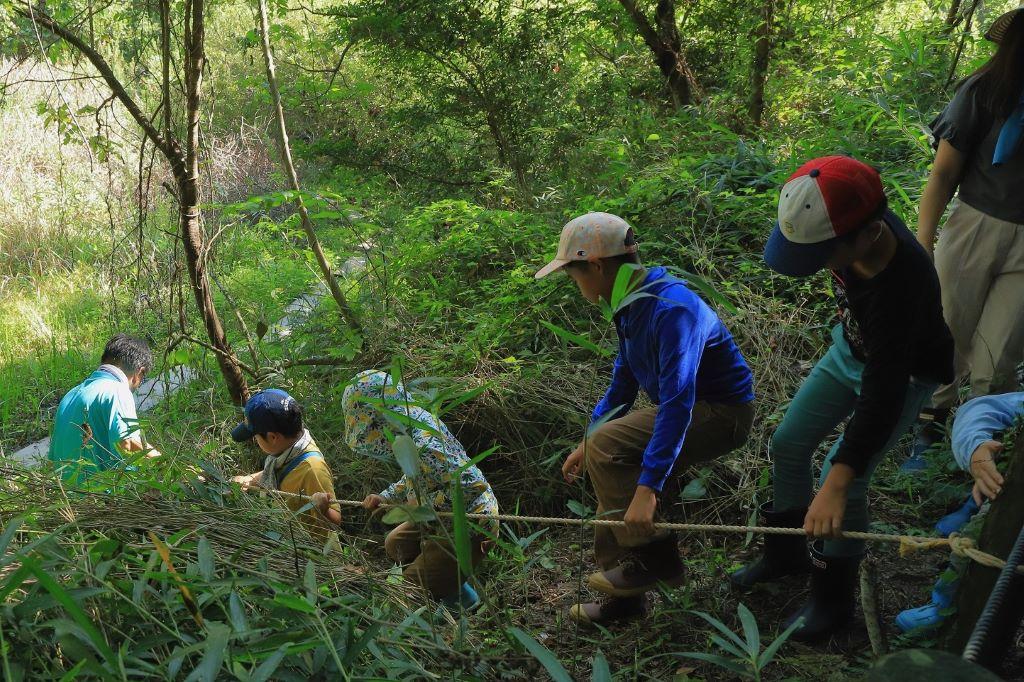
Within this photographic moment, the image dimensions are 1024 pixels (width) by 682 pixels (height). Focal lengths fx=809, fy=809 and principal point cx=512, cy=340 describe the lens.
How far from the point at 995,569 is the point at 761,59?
6.26m

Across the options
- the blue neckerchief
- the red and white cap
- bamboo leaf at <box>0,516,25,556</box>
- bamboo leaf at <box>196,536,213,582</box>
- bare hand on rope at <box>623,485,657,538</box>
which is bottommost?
bare hand on rope at <box>623,485,657,538</box>

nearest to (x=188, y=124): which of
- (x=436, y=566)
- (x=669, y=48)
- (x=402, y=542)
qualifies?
(x=402, y=542)

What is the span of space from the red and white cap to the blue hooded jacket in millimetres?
338

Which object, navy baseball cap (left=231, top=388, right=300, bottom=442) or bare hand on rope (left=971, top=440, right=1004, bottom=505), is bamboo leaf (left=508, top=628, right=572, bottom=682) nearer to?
bare hand on rope (left=971, top=440, right=1004, bottom=505)

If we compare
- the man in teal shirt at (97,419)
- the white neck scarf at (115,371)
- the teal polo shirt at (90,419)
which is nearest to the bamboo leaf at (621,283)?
the man in teal shirt at (97,419)

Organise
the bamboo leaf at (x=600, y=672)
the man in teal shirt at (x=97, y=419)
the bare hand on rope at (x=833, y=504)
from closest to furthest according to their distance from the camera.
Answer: the bamboo leaf at (x=600, y=672)
the bare hand on rope at (x=833, y=504)
the man in teal shirt at (x=97, y=419)

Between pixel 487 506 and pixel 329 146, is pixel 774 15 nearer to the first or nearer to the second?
pixel 329 146

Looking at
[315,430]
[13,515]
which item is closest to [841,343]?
[13,515]

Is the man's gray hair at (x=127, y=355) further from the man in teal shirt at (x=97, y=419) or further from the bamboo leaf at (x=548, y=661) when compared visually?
the bamboo leaf at (x=548, y=661)

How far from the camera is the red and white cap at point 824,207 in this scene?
1.84 m

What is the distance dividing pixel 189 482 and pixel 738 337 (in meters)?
2.52

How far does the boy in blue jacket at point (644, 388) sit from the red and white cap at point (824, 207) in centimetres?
49

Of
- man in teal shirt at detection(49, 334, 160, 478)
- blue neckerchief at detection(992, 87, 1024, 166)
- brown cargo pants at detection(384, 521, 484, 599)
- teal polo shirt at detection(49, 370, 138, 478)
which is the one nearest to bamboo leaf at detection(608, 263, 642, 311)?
brown cargo pants at detection(384, 521, 484, 599)

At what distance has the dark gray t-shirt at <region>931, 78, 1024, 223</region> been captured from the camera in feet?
8.30
